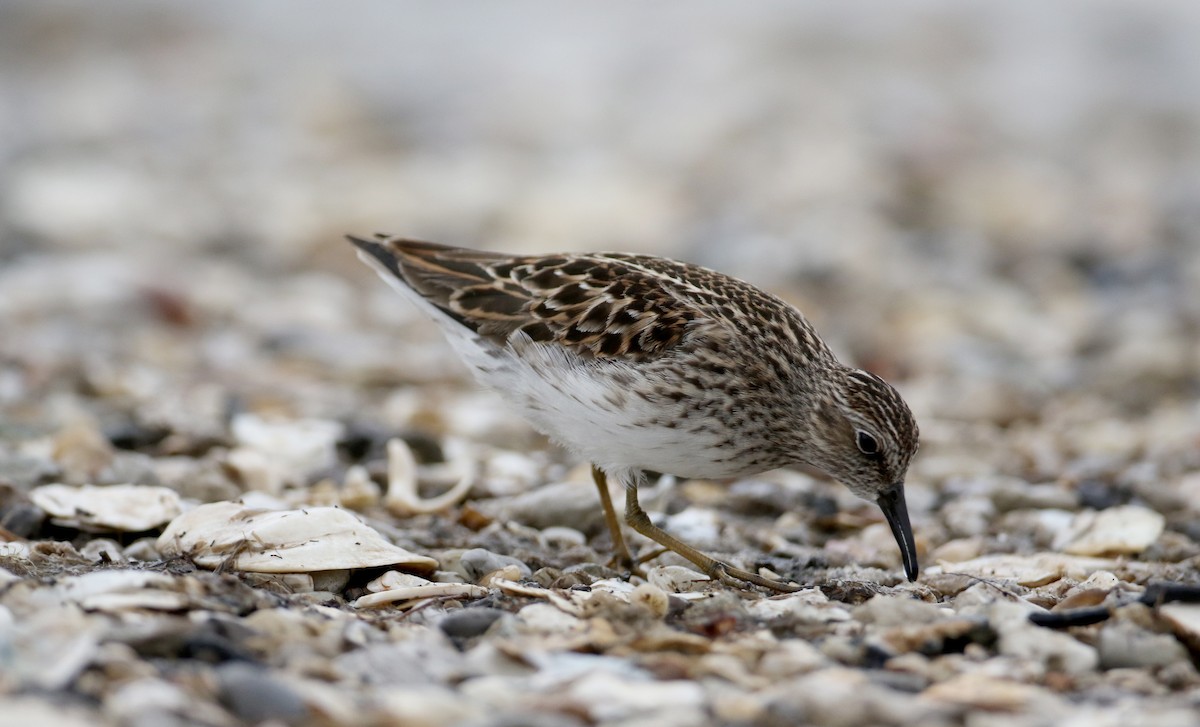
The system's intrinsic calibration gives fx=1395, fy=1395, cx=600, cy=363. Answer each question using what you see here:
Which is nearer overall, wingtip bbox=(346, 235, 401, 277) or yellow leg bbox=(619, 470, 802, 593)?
yellow leg bbox=(619, 470, 802, 593)

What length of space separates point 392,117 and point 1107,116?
28.9 ft

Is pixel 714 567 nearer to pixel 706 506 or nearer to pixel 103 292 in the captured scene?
pixel 706 506

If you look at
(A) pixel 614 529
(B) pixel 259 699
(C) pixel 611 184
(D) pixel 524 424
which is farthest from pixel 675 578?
(C) pixel 611 184

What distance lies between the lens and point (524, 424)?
7.61 m

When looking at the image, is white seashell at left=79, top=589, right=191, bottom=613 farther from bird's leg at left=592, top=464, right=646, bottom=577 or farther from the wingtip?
the wingtip

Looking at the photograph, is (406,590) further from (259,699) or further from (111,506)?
(111,506)

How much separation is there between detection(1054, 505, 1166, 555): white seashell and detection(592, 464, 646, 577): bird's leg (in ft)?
5.58

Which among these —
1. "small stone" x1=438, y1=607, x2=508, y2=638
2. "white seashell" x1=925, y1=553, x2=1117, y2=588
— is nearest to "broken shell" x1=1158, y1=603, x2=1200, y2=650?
"white seashell" x1=925, y1=553, x2=1117, y2=588

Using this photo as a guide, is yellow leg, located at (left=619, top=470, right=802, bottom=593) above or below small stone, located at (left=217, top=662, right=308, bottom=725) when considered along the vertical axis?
above

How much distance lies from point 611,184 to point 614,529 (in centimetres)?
722

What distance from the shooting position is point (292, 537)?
4.55 metres

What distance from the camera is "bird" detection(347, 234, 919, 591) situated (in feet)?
17.1

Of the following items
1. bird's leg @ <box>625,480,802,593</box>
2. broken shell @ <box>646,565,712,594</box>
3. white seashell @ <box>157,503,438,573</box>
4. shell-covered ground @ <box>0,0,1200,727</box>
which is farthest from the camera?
bird's leg @ <box>625,480,802,593</box>

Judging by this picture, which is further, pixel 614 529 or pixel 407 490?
pixel 407 490
